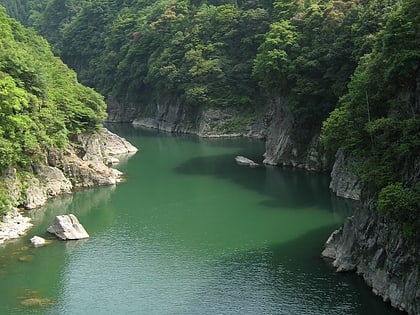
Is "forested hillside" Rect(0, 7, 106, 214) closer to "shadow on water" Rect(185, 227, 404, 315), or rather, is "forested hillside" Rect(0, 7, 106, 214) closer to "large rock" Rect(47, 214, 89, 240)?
"large rock" Rect(47, 214, 89, 240)

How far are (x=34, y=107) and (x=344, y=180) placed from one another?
87.0 feet

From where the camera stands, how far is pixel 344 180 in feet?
174

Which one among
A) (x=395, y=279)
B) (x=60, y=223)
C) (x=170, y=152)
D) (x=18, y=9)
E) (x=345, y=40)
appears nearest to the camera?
(x=395, y=279)

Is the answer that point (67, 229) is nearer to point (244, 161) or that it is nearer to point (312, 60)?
point (244, 161)

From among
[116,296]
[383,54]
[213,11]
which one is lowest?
[116,296]

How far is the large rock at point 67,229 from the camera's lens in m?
43.1

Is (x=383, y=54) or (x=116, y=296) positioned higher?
(x=383, y=54)

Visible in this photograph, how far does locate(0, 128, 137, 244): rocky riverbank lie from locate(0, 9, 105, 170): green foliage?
1.15 m

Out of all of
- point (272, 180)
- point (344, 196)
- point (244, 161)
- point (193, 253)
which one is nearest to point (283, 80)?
point (244, 161)

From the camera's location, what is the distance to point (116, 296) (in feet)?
110

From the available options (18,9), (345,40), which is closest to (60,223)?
(345,40)

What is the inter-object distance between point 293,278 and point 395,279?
21.6 ft

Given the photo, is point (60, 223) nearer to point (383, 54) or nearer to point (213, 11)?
point (383, 54)

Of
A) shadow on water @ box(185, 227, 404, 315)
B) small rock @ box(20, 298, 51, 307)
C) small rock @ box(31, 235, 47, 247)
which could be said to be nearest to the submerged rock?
shadow on water @ box(185, 227, 404, 315)
